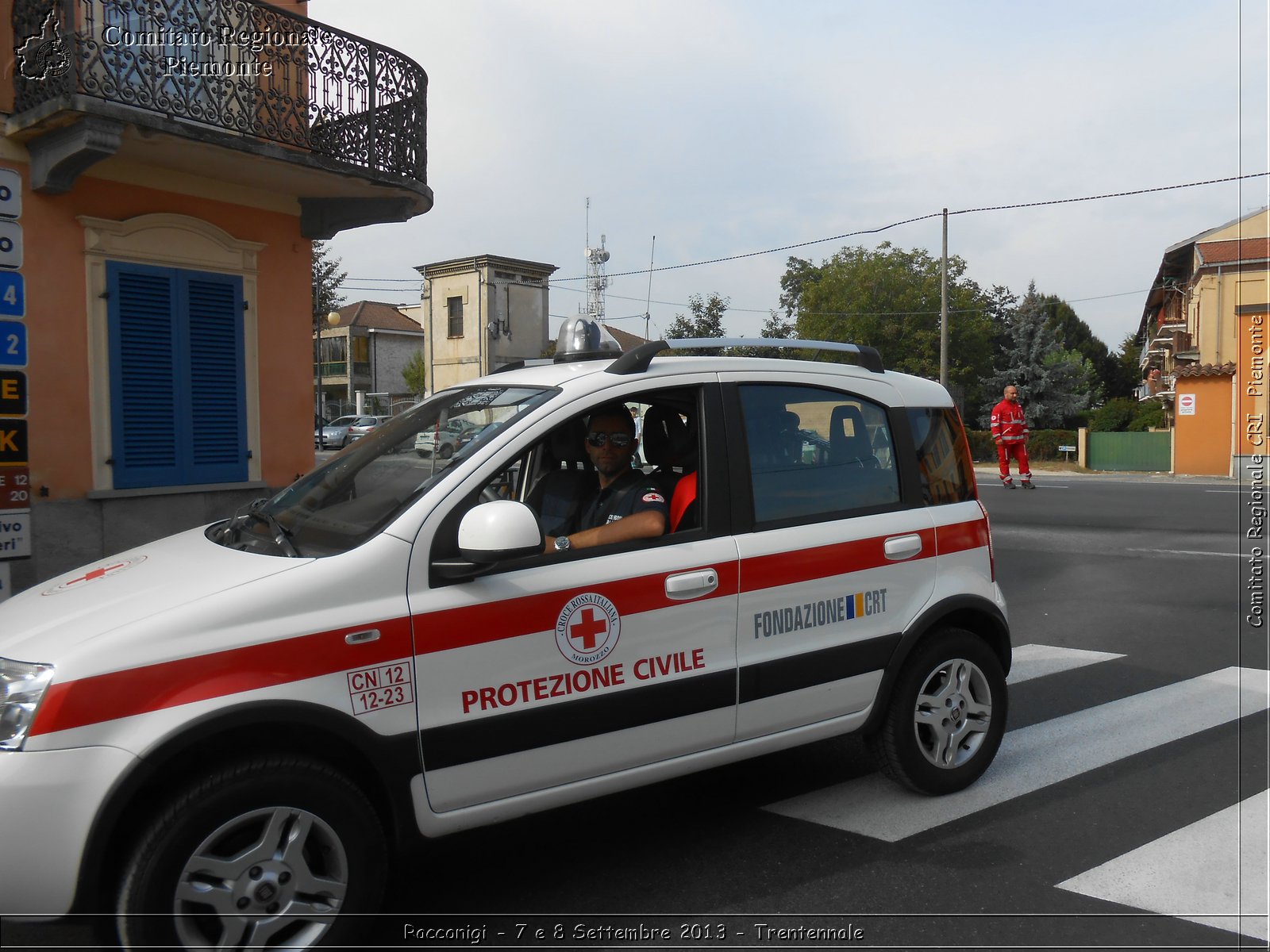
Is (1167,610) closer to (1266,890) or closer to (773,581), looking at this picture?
(1266,890)

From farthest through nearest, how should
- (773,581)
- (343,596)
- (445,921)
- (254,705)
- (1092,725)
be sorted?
(1092,725)
(773,581)
(445,921)
(343,596)
(254,705)

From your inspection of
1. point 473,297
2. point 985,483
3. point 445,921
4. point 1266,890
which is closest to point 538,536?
point 445,921

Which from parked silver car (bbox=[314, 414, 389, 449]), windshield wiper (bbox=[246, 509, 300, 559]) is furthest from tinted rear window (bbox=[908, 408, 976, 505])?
parked silver car (bbox=[314, 414, 389, 449])

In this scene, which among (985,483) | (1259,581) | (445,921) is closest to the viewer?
(445,921)

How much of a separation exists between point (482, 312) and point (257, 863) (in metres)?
33.6

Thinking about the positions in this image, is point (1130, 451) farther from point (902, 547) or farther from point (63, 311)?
point (902, 547)

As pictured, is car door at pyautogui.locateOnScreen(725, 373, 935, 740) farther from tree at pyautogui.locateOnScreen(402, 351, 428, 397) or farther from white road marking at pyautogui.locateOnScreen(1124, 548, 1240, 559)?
tree at pyautogui.locateOnScreen(402, 351, 428, 397)

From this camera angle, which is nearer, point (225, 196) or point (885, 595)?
point (885, 595)

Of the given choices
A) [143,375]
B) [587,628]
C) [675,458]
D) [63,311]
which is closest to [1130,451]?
[143,375]

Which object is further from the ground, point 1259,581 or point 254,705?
point 254,705

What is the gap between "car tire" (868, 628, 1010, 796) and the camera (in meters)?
4.06

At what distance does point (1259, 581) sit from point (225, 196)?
10.9 meters

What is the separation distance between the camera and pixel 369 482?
338 centimetres

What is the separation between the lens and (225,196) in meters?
10.1
